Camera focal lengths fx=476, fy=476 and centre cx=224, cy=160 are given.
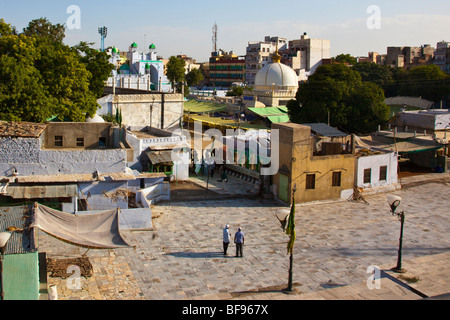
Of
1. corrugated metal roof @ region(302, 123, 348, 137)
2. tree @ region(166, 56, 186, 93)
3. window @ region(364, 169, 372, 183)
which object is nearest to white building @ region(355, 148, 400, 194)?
window @ region(364, 169, 372, 183)

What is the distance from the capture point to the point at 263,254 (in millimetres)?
15695

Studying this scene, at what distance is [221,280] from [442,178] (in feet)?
61.6

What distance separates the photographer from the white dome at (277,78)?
51.0 meters

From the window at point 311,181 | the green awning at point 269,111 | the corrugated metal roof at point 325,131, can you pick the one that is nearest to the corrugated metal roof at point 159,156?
the window at point 311,181

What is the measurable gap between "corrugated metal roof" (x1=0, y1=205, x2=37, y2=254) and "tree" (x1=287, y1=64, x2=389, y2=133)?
27.4 metres

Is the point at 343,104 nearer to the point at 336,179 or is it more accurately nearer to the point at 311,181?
the point at 336,179

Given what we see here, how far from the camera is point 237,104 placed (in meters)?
52.4

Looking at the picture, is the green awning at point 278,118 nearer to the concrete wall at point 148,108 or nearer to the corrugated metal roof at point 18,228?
the concrete wall at point 148,108

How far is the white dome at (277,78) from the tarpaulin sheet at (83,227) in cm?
3789

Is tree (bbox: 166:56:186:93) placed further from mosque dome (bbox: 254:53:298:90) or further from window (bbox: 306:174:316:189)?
window (bbox: 306:174:316:189)

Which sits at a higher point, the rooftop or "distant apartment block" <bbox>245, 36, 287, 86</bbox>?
"distant apartment block" <bbox>245, 36, 287, 86</bbox>

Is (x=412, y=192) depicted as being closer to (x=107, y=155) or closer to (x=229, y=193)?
(x=229, y=193)

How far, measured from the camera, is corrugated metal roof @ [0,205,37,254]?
38.7 feet

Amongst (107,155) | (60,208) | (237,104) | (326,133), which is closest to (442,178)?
(326,133)
